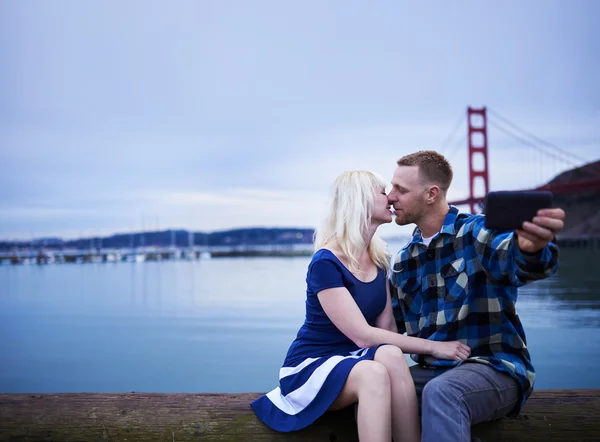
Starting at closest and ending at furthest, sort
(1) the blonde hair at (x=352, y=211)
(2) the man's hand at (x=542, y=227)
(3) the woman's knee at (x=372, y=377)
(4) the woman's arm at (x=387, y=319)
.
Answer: (2) the man's hand at (x=542, y=227) → (3) the woman's knee at (x=372, y=377) → (1) the blonde hair at (x=352, y=211) → (4) the woman's arm at (x=387, y=319)

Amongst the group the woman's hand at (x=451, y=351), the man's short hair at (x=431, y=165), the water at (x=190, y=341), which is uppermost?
the man's short hair at (x=431, y=165)

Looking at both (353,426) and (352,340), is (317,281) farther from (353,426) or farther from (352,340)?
(353,426)

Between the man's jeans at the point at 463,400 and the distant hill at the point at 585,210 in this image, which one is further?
the distant hill at the point at 585,210

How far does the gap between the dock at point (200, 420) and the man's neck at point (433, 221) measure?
61 cm

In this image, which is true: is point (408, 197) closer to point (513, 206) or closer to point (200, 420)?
point (513, 206)

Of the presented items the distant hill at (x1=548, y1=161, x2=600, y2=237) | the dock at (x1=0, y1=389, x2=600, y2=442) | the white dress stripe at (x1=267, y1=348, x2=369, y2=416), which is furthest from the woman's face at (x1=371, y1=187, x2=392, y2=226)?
the distant hill at (x1=548, y1=161, x2=600, y2=237)

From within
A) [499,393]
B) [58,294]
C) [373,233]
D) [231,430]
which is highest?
[373,233]

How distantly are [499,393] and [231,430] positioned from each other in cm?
81

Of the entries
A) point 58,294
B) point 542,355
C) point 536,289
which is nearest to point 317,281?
point 542,355

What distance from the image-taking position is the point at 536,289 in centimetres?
2244

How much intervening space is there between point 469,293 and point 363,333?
0.35m

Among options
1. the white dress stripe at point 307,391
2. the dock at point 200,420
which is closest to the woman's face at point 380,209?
the white dress stripe at point 307,391

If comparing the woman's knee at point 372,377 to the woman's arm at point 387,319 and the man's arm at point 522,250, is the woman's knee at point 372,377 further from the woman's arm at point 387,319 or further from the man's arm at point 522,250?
the man's arm at point 522,250

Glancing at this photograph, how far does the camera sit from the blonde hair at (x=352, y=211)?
204cm
